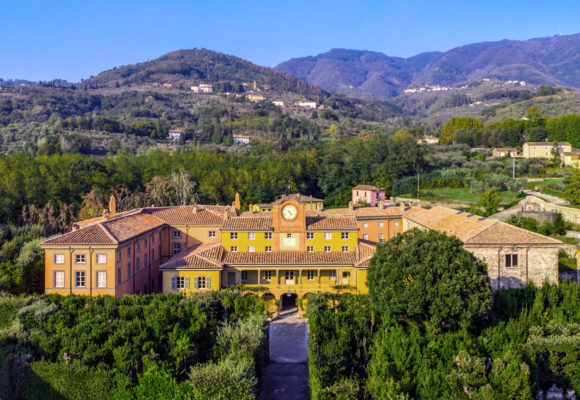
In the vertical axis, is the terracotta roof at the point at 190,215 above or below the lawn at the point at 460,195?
below

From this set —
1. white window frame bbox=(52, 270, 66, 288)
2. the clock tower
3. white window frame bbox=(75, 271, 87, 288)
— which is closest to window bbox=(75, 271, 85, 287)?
white window frame bbox=(75, 271, 87, 288)

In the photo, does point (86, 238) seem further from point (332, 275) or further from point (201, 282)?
point (332, 275)

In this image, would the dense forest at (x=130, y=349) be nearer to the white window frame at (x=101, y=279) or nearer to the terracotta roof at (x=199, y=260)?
the white window frame at (x=101, y=279)

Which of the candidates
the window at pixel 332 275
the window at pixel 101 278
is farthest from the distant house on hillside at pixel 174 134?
the window at pixel 101 278

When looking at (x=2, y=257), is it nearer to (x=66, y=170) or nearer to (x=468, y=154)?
(x=66, y=170)

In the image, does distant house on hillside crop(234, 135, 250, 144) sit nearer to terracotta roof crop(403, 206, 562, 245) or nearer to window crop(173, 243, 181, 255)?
window crop(173, 243, 181, 255)

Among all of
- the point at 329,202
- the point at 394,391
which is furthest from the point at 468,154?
the point at 394,391

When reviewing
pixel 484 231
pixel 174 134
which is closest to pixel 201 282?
pixel 484 231
